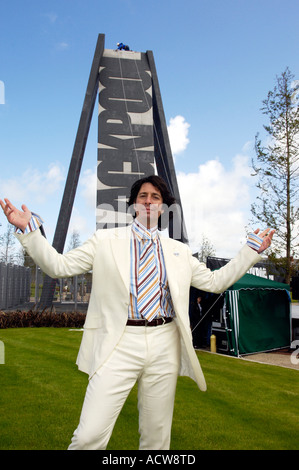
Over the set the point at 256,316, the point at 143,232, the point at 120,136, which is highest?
the point at 120,136

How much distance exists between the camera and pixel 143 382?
2.60 m

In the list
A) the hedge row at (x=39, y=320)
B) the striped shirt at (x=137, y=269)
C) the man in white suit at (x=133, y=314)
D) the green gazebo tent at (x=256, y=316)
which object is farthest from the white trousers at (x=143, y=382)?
the hedge row at (x=39, y=320)

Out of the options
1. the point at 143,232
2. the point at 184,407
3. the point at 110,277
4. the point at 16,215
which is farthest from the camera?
the point at 184,407

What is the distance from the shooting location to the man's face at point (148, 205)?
114 inches

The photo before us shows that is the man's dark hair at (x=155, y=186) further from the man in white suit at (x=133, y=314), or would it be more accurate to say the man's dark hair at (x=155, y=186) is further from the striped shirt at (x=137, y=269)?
the striped shirt at (x=137, y=269)

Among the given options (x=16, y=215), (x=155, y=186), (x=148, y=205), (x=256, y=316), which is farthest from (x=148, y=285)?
(x=256, y=316)

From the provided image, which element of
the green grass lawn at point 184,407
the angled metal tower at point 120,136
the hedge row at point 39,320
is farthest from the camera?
the angled metal tower at point 120,136

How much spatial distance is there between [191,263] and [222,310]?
9547 millimetres

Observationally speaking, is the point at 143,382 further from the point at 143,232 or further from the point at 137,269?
the point at 143,232

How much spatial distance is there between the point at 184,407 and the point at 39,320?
10.5 m

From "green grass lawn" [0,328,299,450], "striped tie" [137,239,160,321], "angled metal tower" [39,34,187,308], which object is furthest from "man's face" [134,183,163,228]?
"angled metal tower" [39,34,187,308]

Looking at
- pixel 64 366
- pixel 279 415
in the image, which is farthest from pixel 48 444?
pixel 64 366

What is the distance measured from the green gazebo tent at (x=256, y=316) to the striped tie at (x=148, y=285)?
8.49m
